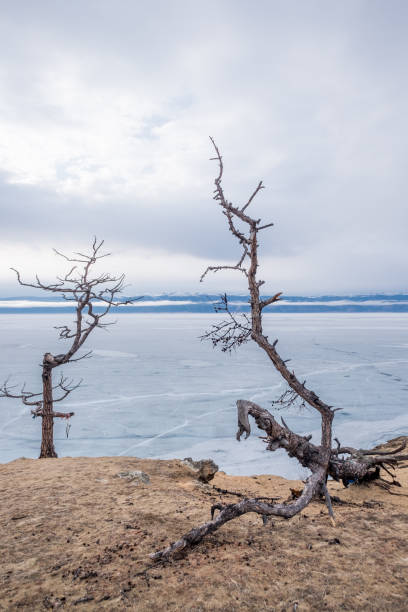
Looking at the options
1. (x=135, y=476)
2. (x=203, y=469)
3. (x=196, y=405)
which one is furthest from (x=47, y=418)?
(x=196, y=405)

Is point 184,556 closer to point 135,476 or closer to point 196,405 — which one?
point 135,476

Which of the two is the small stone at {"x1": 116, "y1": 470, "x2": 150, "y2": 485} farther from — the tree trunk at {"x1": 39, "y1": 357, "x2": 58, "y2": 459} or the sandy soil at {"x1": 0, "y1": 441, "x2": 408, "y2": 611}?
the tree trunk at {"x1": 39, "y1": 357, "x2": 58, "y2": 459}

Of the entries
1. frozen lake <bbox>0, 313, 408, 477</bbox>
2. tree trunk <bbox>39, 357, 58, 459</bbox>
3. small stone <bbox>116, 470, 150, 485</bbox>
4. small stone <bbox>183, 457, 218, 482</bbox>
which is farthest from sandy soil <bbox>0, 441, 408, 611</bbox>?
frozen lake <bbox>0, 313, 408, 477</bbox>

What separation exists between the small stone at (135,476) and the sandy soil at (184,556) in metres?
0.25

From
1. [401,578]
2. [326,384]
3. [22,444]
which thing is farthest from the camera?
[326,384]

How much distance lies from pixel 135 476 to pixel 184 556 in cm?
276

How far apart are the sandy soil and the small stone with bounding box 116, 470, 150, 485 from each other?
254mm

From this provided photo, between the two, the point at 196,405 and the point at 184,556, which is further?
the point at 196,405

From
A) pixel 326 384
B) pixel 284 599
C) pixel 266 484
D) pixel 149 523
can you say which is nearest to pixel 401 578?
pixel 284 599

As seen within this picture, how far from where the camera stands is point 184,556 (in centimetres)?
379

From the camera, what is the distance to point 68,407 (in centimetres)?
2070

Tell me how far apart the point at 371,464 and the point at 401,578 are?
109 inches

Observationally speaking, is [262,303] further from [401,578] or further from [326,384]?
[326,384]

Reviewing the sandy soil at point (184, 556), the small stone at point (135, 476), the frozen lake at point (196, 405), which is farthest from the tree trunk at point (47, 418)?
the frozen lake at point (196, 405)
